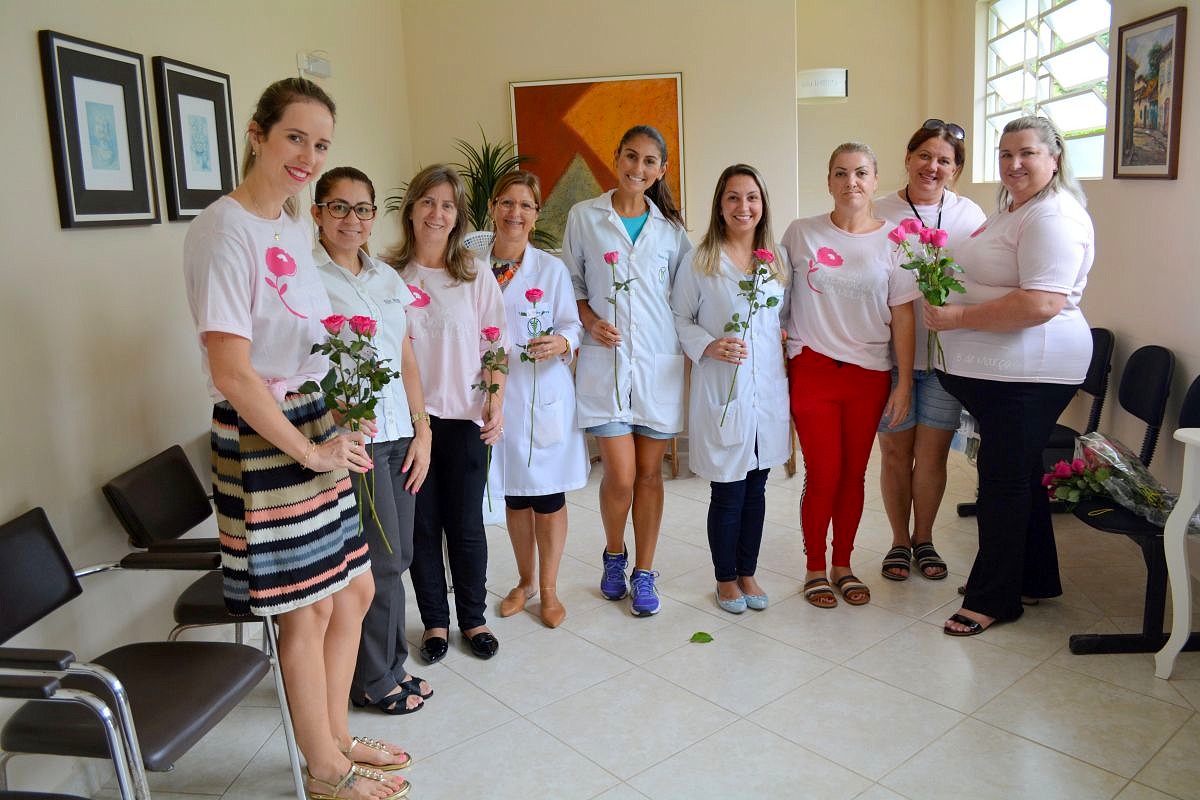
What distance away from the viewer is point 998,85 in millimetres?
6230

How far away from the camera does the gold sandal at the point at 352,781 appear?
2400 mm

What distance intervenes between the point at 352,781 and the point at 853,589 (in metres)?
1.96

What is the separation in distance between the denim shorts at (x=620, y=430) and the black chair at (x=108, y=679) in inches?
57.1

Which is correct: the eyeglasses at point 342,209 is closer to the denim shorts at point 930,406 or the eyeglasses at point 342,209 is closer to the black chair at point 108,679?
the black chair at point 108,679

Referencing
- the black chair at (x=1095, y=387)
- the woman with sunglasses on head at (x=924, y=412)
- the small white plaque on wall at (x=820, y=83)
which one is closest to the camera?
the woman with sunglasses on head at (x=924, y=412)

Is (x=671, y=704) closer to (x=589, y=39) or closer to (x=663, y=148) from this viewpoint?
(x=663, y=148)

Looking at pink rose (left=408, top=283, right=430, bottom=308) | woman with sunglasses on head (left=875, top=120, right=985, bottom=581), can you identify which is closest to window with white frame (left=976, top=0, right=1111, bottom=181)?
woman with sunglasses on head (left=875, top=120, right=985, bottom=581)

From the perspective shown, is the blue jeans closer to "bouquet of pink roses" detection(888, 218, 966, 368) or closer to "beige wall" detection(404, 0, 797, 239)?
"bouquet of pink roses" detection(888, 218, 966, 368)

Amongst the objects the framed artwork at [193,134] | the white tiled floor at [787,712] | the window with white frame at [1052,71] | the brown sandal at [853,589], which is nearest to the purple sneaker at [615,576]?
the white tiled floor at [787,712]

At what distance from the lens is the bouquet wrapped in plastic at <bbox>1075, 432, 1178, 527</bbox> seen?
3014mm

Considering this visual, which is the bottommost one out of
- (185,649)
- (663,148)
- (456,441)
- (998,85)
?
(185,649)

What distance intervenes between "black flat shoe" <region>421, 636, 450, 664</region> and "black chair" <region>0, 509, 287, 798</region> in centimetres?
85

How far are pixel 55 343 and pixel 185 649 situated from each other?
33.3 inches

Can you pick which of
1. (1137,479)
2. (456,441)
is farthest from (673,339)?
(1137,479)
